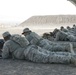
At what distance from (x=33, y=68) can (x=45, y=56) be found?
1.85 feet

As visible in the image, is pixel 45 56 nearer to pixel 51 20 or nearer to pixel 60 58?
pixel 60 58

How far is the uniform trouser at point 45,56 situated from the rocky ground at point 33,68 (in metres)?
0.15

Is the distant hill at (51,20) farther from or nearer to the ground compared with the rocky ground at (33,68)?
farther from the ground

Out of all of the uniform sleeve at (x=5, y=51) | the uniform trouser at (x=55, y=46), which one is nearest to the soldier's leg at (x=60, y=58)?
the uniform trouser at (x=55, y=46)

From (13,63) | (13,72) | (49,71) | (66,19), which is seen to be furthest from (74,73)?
(66,19)

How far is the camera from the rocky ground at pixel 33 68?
644cm

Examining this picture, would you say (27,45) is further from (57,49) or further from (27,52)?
(57,49)

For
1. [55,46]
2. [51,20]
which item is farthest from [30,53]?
[51,20]

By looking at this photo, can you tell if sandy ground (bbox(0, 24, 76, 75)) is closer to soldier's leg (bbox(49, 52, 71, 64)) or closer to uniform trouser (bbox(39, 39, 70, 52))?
soldier's leg (bbox(49, 52, 71, 64))

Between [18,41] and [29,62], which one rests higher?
[18,41]

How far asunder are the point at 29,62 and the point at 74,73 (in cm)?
177

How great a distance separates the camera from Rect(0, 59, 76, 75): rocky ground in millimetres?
6441

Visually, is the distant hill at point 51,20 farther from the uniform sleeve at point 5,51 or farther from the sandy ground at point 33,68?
the sandy ground at point 33,68

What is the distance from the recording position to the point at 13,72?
6.60 metres
